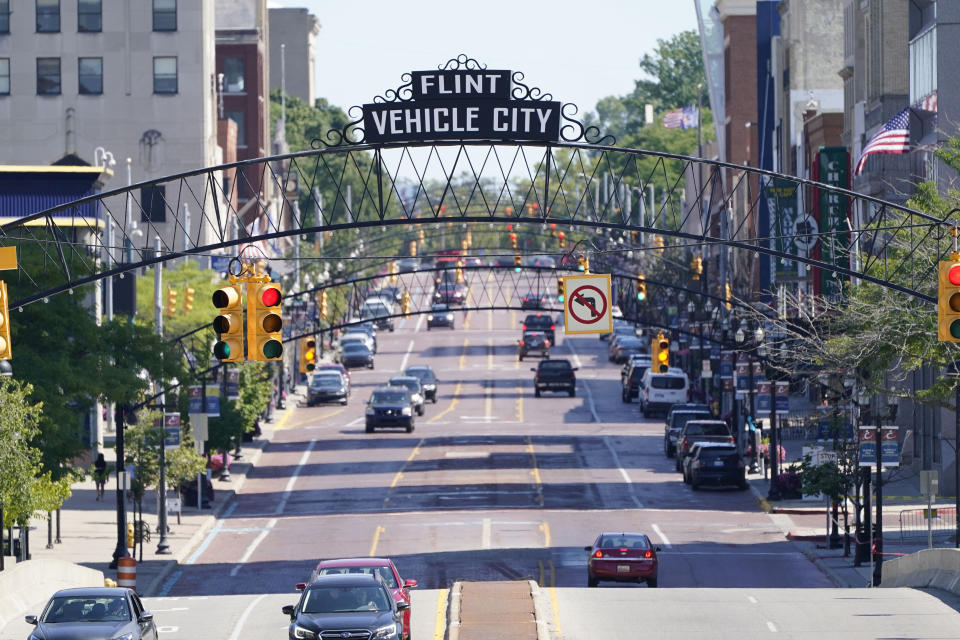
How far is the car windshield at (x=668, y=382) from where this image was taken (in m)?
86.7

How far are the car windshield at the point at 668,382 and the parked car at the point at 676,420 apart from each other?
45.2 ft

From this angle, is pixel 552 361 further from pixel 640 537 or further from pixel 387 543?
pixel 640 537

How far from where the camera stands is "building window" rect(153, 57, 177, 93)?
101375 mm

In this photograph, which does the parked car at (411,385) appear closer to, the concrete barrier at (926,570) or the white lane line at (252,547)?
the white lane line at (252,547)

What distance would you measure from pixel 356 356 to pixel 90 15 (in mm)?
25404

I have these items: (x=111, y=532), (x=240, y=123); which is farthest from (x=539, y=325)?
(x=111, y=532)

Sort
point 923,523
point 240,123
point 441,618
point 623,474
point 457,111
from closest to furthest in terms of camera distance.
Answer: point 457,111 → point 441,618 → point 923,523 → point 623,474 → point 240,123

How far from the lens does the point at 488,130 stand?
31875mm

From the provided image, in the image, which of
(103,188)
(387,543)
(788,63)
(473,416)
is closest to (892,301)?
(387,543)

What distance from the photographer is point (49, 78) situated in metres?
101

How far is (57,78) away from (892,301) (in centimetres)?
6923

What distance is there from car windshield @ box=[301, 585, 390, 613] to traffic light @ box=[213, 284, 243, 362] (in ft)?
13.0

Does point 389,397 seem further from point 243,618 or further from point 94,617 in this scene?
point 94,617

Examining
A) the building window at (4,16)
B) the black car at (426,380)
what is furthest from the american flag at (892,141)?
the building window at (4,16)
